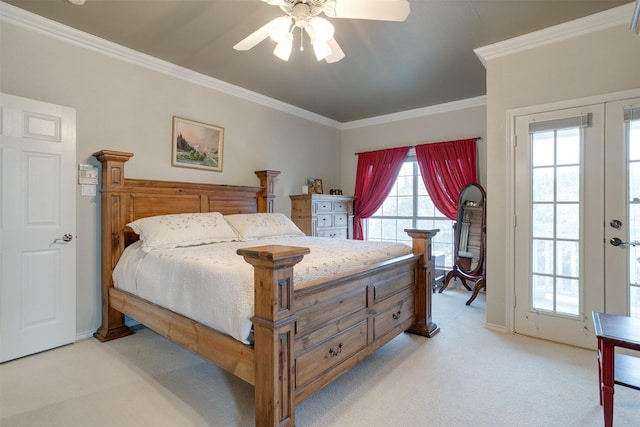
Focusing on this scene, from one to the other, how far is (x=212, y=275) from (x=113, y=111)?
223 cm

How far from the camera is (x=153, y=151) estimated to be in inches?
132

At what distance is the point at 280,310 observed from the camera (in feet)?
5.02

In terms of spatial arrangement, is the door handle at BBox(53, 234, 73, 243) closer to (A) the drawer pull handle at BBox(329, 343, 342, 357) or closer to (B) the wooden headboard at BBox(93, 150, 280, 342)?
(B) the wooden headboard at BBox(93, 150, 280, 342)

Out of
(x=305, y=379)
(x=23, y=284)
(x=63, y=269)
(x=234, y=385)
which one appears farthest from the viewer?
(x=63, y=269)

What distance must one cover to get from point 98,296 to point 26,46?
216 centimetres

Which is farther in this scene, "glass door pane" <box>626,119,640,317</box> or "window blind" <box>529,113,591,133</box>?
"window blind" <box>529,113,591,133</box>

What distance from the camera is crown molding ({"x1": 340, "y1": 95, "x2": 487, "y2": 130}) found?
14.9ft

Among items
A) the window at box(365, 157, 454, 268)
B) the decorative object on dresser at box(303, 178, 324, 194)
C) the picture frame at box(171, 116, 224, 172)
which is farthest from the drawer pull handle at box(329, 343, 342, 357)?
the window at box(365, 157, 454, 268)

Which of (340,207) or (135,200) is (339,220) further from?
(135,200)

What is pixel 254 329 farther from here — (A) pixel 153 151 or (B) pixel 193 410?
(A) pixel 153 151

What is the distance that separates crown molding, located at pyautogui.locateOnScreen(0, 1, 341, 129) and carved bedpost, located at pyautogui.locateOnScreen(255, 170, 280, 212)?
40.0 inches

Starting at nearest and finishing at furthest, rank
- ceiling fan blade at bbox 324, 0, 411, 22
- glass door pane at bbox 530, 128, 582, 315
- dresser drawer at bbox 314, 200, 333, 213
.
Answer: ceiling fan blade at bbox 324, 0, 411, 22 < glass door pane at bbox 530, 128, 582, 315 < dresser drawer at bbox 314, 200, 333, 213

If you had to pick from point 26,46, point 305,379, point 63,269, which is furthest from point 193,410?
point 26,46

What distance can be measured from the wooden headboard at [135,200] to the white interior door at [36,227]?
0.77ft
